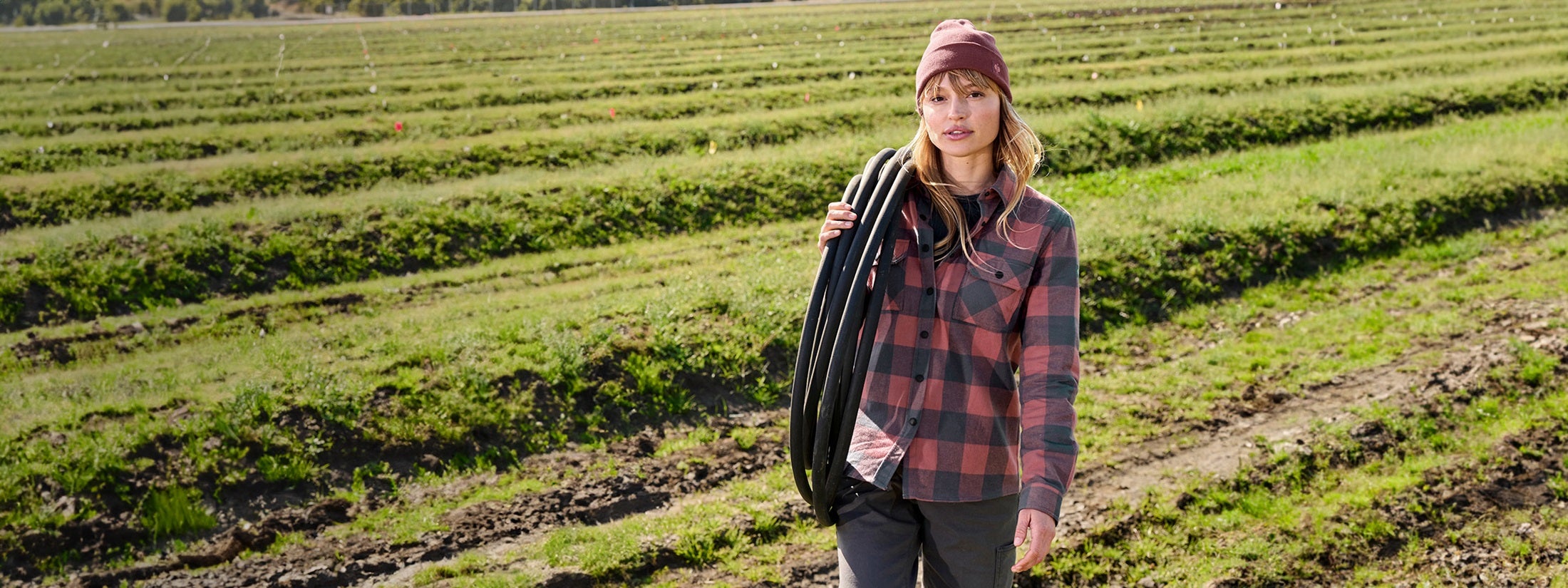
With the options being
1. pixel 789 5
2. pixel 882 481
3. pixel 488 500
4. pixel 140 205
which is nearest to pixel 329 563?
pixel 488 500

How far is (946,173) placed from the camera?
2.98 metres

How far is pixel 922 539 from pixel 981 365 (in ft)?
1.59

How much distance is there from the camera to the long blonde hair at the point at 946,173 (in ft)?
9.16

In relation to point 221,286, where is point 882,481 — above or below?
above

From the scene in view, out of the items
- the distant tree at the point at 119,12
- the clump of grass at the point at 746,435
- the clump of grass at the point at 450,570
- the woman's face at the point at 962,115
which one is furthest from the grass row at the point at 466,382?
the distant tree at the point at 119,12

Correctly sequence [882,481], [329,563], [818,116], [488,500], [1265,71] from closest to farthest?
[882,481]
[329,563]
[488,500]
[818,116]
[1265,71]

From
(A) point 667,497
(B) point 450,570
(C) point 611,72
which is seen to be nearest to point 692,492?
(A) point 667,497

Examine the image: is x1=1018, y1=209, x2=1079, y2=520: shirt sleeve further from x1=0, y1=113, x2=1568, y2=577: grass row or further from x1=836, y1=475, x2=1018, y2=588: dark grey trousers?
x1=0, y1=113, x2=1568, y2=577: grass row

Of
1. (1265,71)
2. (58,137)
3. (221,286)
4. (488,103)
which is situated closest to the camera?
(221,286)

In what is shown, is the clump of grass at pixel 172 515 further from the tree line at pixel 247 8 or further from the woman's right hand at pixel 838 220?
the tree line at pixel 247 8

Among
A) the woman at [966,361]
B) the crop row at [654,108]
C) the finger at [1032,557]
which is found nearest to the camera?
the finger at [1032,557]

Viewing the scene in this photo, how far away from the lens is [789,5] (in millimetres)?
39906

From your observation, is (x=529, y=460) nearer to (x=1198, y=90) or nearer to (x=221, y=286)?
(x=221, y=286)

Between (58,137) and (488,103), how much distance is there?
646 cm
